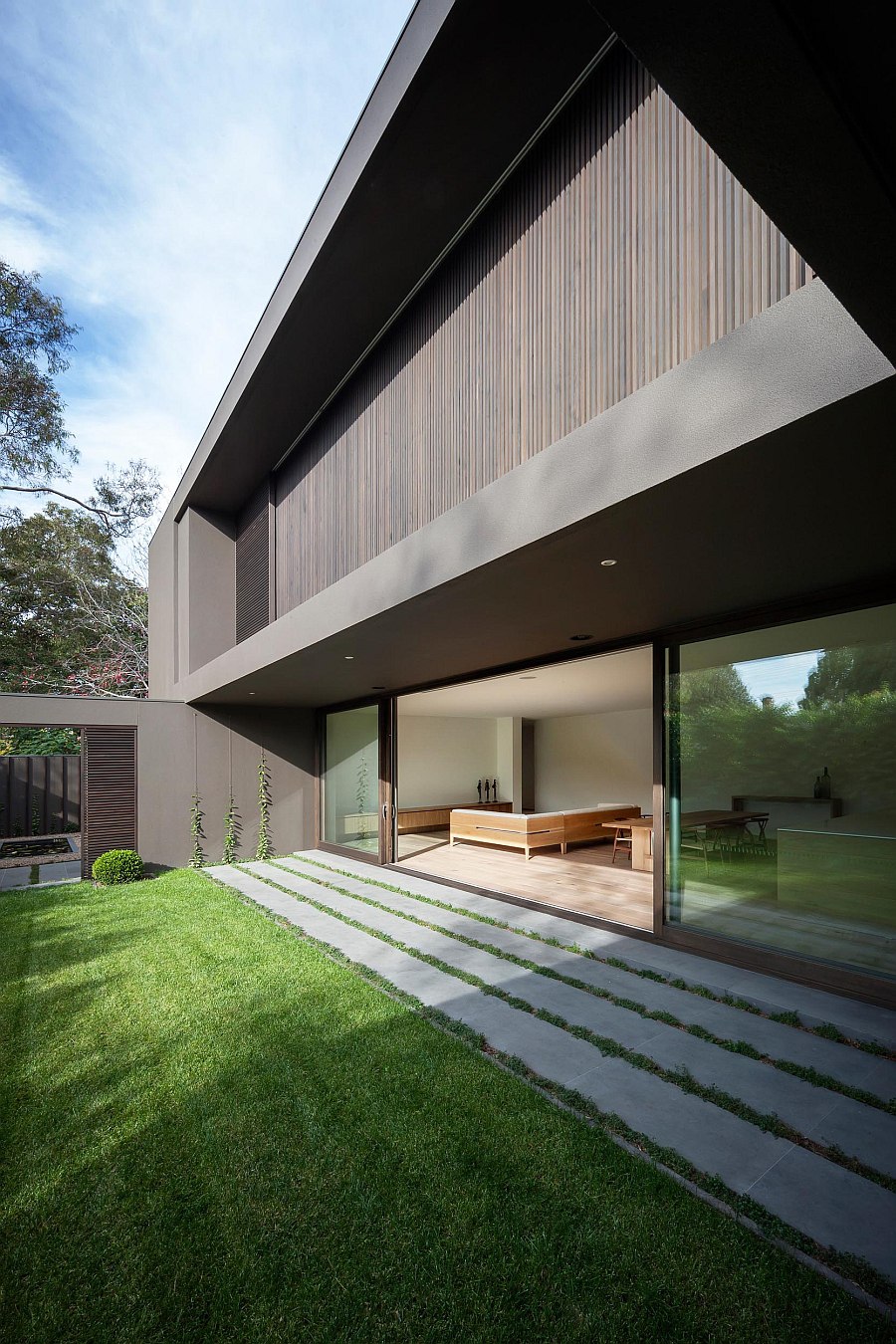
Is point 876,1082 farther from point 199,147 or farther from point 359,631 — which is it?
point 199,147

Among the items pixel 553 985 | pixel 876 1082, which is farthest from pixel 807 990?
pixel 553 985

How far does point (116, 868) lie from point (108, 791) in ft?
3.55

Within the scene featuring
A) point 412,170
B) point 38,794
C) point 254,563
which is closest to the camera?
point 412,170

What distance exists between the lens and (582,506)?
9.39ft

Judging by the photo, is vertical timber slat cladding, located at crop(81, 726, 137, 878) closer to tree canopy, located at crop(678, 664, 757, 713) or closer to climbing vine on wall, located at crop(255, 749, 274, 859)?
climbing vine on wall, located at crop(255, 749, 274, 859)

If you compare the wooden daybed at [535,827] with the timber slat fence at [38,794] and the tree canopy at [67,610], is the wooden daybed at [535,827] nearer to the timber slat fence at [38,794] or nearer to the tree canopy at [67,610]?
the timber slat fence at [38,794]

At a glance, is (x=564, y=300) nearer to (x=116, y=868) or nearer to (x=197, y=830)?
(x=116, y=868)

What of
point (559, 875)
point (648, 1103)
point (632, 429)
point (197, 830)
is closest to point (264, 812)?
point (197, 830)

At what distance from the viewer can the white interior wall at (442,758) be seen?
1516 cm

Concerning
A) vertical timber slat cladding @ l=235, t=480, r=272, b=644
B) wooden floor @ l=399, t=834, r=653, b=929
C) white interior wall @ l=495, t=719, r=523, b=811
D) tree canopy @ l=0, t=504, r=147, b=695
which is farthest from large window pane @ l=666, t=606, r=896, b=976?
tree canopy @ l=0, t=504, r=147, b=695

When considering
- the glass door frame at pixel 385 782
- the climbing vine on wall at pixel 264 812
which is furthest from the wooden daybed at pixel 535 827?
the climbing vine on wall at pixel 264 812

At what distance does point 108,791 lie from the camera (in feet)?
29.6

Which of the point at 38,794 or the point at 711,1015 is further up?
the point at 38,794

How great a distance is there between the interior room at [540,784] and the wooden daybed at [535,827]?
23mm
